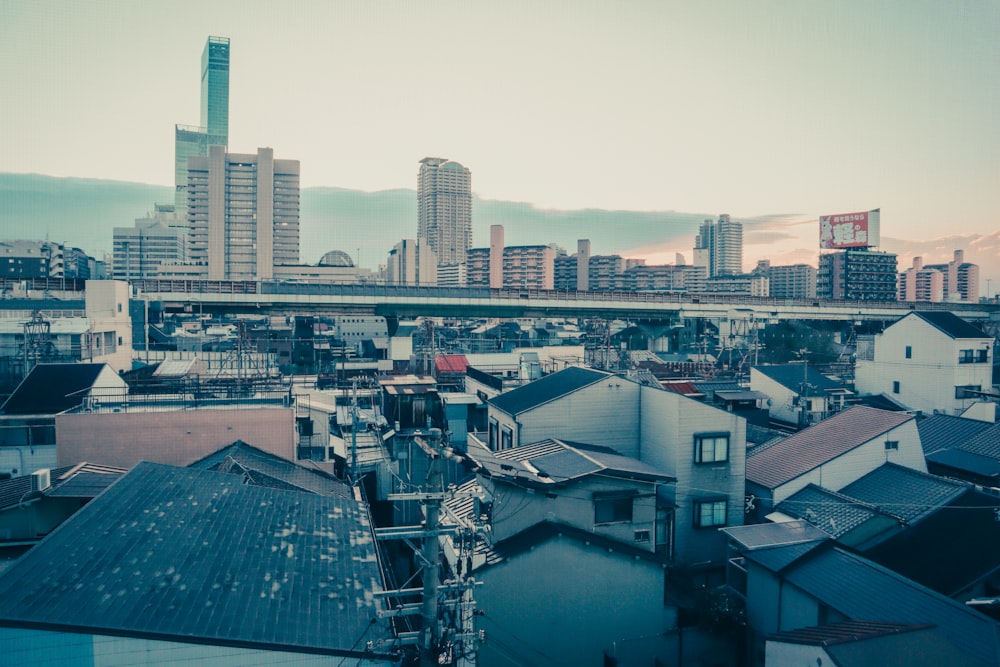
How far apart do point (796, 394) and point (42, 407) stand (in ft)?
69.2

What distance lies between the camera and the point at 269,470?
35.8 feet

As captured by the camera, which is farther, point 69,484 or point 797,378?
point 797,378

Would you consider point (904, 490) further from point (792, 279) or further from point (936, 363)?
point (792, 279)

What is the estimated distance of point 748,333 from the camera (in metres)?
56.3

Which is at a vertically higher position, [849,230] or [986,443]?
[849,230]

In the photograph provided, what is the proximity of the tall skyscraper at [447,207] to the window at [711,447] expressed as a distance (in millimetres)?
162190

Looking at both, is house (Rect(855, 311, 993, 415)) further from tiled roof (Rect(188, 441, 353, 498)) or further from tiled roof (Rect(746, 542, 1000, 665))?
tiled roof (Rect(188, 441, 353, 498))

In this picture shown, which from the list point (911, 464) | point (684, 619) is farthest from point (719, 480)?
point (911, 464)

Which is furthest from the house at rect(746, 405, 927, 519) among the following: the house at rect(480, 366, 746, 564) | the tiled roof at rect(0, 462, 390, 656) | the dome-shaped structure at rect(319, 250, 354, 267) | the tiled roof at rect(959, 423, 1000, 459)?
the dome-shaped structure at rect(319, 250, 354, 267)

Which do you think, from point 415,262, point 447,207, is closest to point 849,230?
point 415,262

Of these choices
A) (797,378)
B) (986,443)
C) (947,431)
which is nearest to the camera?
(986,443)

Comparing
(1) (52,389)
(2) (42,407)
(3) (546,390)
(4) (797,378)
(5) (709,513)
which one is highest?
(3) (546,390)

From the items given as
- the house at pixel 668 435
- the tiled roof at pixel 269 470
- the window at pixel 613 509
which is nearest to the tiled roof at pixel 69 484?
the tiled roof at pixel 269 470

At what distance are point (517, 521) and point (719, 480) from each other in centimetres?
497
